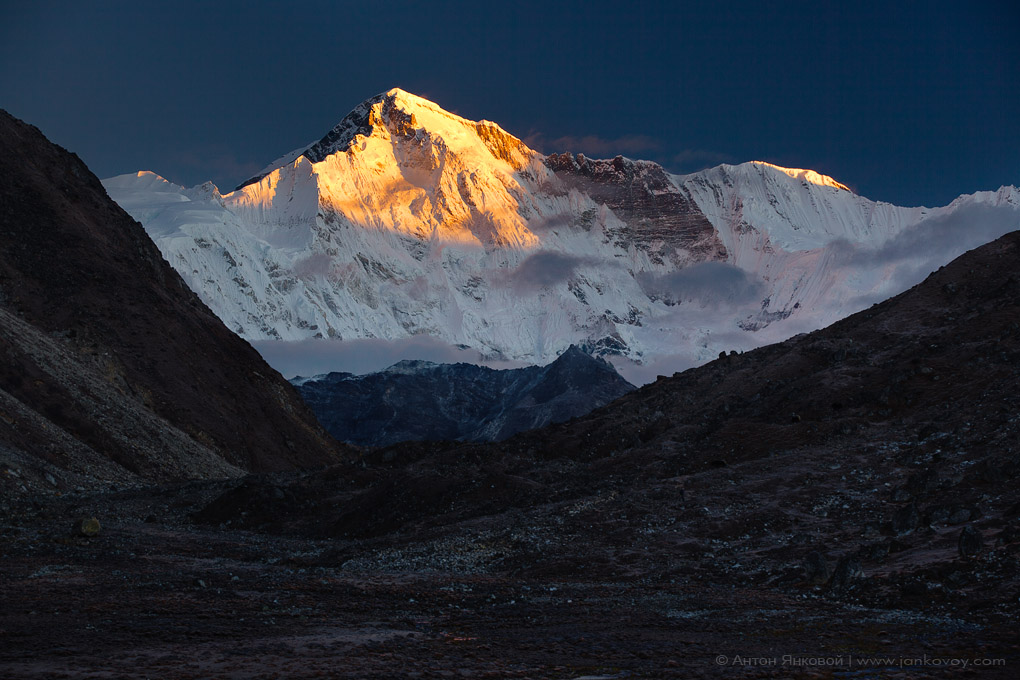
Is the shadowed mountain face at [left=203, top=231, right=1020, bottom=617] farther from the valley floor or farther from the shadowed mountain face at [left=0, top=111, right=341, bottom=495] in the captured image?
the shadowed mountain face at [left=0, top=111, right=341, bottom=495]

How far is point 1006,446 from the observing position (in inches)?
1051

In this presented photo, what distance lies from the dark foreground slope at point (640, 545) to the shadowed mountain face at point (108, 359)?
15.5 metres

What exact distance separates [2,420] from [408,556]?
30405 mm

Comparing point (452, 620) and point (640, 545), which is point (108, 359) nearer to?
point (640, 545)

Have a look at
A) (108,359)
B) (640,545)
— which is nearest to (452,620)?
(640,545)

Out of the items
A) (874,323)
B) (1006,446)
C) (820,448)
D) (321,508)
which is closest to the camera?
(1006,446)

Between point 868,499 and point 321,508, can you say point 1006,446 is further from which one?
point 321,508

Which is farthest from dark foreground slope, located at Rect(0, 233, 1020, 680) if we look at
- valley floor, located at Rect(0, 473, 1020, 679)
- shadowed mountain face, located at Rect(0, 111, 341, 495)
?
shadowed mountain face, located at Rect(0, 111, 341, 495)

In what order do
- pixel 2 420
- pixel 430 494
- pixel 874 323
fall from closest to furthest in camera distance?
1. pixel 430 494
2. pixel 2 420
3. pixel 874 323

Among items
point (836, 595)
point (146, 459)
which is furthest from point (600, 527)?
point (146, 459)

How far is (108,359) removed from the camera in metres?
69.9

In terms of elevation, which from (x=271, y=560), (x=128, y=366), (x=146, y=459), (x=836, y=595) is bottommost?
(x=836, y=595)

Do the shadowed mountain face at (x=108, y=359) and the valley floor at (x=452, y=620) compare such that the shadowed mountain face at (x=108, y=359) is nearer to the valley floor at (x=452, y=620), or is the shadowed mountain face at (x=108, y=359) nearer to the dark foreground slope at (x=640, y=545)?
the dark foreground slope at (x=640, y=545)

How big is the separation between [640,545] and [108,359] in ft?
189
